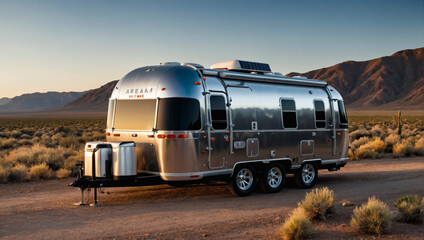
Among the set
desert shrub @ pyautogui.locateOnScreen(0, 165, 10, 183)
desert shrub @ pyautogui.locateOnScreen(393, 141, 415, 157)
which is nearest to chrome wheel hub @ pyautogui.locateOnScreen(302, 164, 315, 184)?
desert shrub @ pyautogui.locateOnScreen(0, 165, 10, 183)

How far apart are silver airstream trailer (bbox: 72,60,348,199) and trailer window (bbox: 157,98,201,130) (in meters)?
0.02

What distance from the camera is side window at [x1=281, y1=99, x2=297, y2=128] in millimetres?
12554

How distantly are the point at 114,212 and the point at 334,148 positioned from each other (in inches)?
278

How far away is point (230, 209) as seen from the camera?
998cm

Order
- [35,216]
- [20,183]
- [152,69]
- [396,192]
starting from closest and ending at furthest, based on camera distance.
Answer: [35,216]
[152,69]
[396,192]
[20,183]

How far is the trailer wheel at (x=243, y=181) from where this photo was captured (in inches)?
448

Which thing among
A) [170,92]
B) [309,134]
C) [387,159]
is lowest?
[387,159]

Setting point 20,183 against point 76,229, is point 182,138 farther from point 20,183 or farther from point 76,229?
point 20,183

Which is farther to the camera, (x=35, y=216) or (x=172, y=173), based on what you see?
(x=172, y=173)

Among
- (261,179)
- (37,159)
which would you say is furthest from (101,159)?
(37,159)

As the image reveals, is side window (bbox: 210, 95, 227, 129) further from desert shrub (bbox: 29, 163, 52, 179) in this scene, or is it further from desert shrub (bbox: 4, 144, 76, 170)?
desert shrub (bbox: 4, 144, 76, 170)

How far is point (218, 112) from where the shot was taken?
1095 cm

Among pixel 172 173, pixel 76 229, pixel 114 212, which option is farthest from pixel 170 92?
pixel 76 229

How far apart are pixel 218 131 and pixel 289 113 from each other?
2.69 m
